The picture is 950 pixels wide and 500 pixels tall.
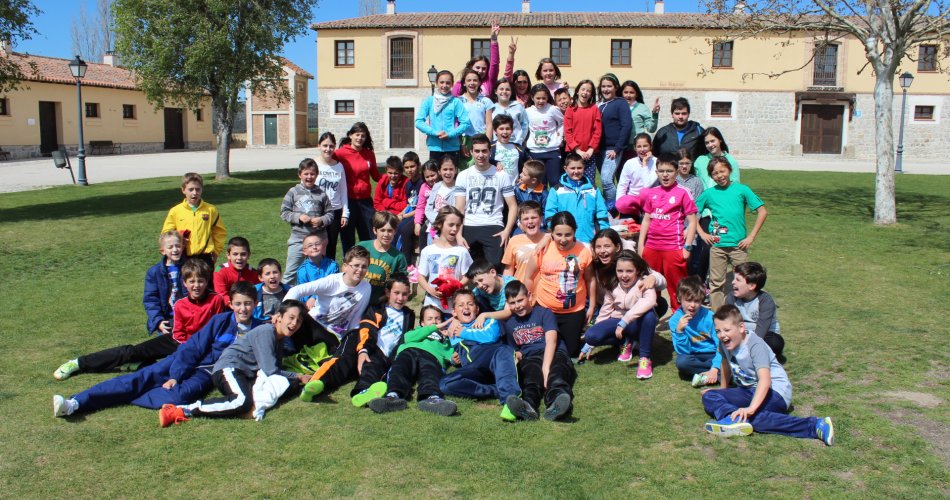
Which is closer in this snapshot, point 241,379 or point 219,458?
point 219,458

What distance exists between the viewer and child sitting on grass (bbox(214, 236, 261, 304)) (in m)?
5.91

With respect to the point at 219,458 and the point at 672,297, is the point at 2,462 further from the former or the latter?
→ the point at 672,297

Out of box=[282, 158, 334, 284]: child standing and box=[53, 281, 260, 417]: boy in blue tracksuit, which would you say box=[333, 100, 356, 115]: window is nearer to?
box=[282, 158, 334, 284]: child standing

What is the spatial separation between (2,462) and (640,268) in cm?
439

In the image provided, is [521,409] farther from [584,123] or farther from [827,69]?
[827,69]

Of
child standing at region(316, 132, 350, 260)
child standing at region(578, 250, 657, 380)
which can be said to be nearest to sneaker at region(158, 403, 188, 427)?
child standing at region(578, 250, 657, 380)

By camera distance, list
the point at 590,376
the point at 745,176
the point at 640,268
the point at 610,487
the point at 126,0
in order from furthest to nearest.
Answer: the point at 745,176, the point at 126,0, the point at 640,268, the point at 590,376, the point at 610,487

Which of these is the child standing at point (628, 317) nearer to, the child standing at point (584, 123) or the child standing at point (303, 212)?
the child standing at point (584, 123)

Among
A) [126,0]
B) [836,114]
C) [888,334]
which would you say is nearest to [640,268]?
[888,334]

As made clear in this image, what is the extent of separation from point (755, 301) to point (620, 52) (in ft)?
111

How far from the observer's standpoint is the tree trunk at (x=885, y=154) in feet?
43.8

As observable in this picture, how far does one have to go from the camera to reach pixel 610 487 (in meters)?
3.66

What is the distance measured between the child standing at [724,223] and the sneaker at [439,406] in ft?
10.1

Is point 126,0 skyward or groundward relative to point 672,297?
skyward
